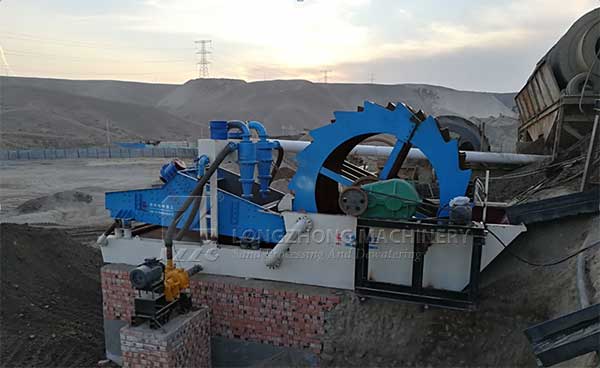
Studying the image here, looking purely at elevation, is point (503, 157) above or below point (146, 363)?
above

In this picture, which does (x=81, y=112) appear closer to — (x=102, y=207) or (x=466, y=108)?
(x=102, y=207)

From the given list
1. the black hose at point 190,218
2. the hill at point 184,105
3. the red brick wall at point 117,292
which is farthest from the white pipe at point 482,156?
the hill at point 184,105

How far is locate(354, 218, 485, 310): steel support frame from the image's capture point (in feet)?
13.6

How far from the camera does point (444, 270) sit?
449 centimetres

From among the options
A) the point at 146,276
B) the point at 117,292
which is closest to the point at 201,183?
the point at 146,276

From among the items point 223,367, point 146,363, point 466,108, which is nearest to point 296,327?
point 223,367

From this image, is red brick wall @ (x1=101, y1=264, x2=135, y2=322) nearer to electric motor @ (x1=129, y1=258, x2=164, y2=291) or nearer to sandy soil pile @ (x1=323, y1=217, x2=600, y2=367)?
electric motor @ (x1=129, y1=258, x2=164, y2=291)

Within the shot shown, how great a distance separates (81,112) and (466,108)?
236 ft

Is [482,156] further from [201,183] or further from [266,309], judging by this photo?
Answer: [201,183]

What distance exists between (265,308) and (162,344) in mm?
1209

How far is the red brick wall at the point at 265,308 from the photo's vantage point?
4.77 m

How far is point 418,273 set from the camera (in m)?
4.39

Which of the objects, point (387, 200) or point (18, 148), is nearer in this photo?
point (387, 200)

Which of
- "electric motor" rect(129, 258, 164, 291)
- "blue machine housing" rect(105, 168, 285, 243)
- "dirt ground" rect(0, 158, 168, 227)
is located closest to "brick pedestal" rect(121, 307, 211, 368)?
"electric motor" rect(129, 258, 164, 291)
